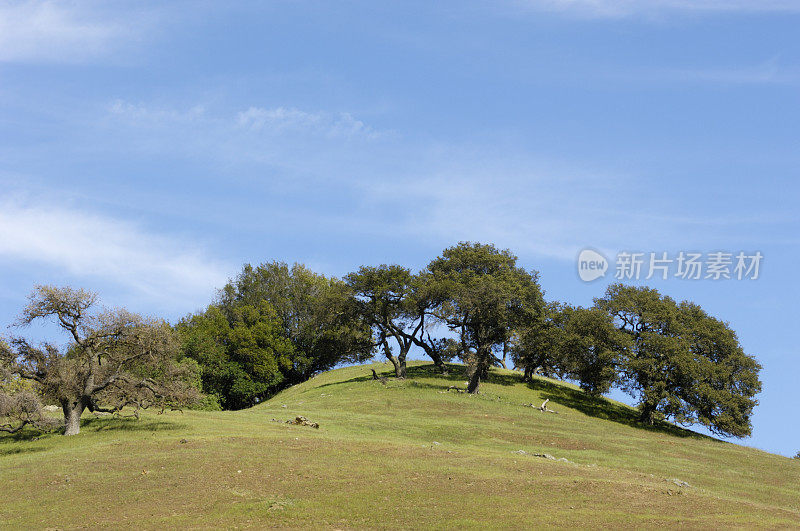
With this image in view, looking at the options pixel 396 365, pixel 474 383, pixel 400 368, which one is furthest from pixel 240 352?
pixel 474 383

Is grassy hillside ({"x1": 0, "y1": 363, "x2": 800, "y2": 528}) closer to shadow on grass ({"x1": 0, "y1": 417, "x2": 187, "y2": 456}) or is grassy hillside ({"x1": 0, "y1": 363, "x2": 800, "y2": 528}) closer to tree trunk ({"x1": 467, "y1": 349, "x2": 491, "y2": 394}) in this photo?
shadow on grass ({"x1": 0, "y1": 417, "x2": 187, "y2": 456})

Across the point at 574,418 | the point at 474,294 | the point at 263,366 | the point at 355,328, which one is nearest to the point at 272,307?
the point at 263,366

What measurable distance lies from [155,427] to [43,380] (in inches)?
317

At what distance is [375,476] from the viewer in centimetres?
A: 3231

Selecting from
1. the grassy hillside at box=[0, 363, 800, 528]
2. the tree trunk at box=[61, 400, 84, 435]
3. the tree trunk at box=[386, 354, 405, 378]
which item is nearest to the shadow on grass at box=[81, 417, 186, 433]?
the grassy hillside at box=[0, 363, 800, 528]

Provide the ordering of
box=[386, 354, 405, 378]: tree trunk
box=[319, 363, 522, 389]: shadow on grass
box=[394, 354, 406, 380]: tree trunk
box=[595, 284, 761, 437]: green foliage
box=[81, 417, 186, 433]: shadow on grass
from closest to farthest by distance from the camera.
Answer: box=[81, 417, 186, 433]: shadow on grass
box=[595, 284, 761, 437]: green foliage
box=[319, 363, 522, 389]: shadow on grass
box=[394, 354, 406, 380]: tree trunk
box=[386, 354, 405, 378]: tree trunk

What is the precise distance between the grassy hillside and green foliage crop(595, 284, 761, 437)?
1139cm

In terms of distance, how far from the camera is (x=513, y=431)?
51000 millimetres

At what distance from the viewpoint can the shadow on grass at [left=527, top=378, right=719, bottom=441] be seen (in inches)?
2785

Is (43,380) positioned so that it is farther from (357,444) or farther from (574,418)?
(574,418)

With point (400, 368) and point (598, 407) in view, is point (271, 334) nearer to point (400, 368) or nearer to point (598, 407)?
point (400, 368)

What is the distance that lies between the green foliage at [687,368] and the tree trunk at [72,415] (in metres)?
53.5

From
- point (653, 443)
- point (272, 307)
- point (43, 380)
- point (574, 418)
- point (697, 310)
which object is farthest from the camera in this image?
point (272, 307)

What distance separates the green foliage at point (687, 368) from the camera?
67.9 metres
